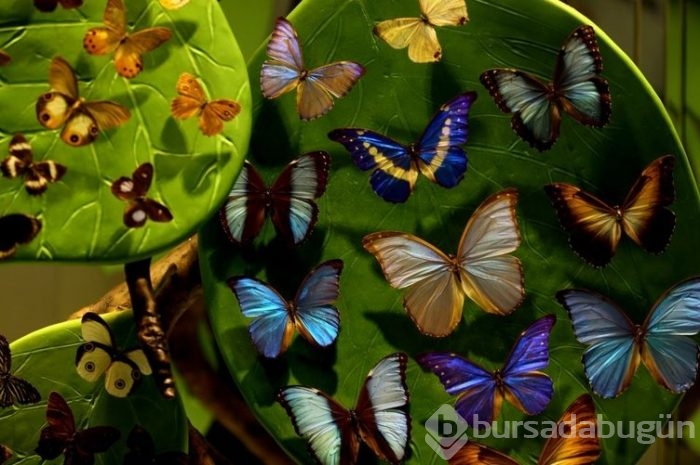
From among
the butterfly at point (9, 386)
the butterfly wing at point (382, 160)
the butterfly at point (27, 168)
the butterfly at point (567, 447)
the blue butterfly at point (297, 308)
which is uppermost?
the butterfly wing at point (382, 160)

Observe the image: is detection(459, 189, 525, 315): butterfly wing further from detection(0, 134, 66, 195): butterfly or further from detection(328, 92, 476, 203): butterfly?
detection(0, 134, 66, 195): butterfly

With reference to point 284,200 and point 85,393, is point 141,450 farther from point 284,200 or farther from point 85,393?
point 284,200

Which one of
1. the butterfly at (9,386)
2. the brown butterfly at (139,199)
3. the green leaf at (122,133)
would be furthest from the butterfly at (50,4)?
the butterfly at (9,386)

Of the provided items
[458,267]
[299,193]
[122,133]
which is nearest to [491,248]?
[458,267]

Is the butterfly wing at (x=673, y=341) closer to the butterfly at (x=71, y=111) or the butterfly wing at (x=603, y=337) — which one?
the butterfly wing at (x=603, y=337)

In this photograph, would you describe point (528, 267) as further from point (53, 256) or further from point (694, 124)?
point (53, 256)
